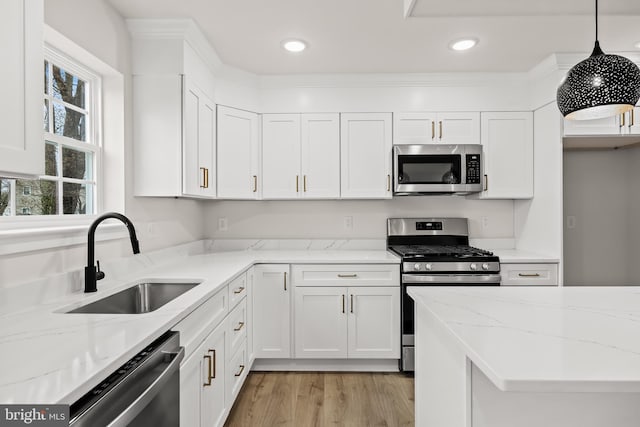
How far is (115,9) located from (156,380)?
6.89 feet

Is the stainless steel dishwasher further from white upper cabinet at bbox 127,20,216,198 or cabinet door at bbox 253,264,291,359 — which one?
cabinet door at bbox 253,264,291,359

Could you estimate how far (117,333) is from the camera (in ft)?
3.59

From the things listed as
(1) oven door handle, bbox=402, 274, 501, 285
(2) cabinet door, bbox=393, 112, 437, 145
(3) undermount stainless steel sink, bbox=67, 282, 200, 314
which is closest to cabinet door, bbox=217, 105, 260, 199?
(3) undermount stainless steel sink, bbox=67, 282, 200, 314

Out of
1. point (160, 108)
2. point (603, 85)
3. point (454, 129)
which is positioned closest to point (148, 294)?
point (160, 108)

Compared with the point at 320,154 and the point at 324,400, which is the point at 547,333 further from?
the point at 320,154

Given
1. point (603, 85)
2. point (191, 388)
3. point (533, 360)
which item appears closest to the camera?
point (533, 360)

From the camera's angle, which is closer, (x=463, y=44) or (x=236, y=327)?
(x=236, y=327)

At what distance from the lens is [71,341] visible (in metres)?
1.03

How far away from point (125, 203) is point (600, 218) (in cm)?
391

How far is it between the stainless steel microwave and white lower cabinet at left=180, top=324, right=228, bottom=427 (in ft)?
6.17

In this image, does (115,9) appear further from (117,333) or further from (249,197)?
(117,333)

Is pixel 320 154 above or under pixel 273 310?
above

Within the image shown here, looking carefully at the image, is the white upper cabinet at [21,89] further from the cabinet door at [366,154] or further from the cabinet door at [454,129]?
the cabinet door at [454,129]

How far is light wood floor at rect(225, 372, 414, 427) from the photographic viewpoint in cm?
220
